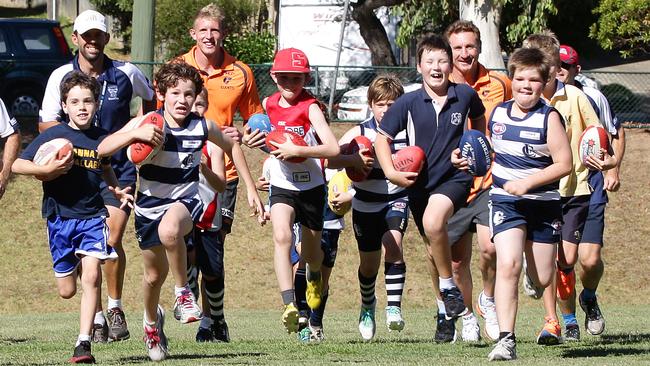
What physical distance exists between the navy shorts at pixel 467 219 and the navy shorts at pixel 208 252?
1.94 meters

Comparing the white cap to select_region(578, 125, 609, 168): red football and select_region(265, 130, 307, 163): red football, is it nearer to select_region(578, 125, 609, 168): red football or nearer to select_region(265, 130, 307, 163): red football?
select_region(265, 130, 307, 163): red football

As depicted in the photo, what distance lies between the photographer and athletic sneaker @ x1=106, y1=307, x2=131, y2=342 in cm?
1060

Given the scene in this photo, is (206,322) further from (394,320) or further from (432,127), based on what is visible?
(432,127)

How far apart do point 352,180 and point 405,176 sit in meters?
1.20

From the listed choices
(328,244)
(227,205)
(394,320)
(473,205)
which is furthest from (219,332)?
(473,205)

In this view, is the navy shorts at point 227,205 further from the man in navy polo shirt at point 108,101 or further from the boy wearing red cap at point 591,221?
the boy wearing red cap at point 591,221

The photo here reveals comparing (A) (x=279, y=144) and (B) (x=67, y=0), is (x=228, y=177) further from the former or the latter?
(B) (x=67, y=0)

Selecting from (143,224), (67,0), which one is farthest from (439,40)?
(67,0)

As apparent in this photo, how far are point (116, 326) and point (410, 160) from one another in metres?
3.01

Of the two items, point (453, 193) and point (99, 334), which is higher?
point (453, 193)

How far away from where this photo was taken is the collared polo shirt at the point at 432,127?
373 inches

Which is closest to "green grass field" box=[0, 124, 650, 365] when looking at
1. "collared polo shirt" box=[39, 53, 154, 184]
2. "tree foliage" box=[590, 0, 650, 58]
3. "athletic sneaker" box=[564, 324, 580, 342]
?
"athletic sneaker" box=[564, 324, 580, 342]

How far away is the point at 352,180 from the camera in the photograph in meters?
10.4

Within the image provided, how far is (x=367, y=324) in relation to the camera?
10.7m
